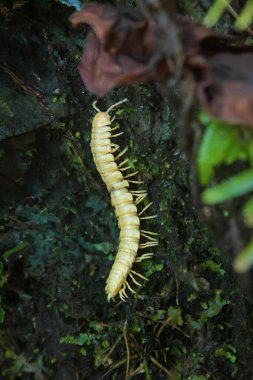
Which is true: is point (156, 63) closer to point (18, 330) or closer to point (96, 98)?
point (96, 98)

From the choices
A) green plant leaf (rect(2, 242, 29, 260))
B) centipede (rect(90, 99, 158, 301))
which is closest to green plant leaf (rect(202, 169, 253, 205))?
centipede (rect(90, 99, 158, 301))

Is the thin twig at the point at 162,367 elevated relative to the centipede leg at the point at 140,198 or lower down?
lower down

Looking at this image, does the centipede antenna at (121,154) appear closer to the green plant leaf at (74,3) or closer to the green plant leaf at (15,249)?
the green plant leaf at (74,3)

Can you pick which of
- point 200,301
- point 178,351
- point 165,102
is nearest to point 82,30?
point 165,102

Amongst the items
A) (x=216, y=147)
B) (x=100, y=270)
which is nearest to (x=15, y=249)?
(x=100, y=270)

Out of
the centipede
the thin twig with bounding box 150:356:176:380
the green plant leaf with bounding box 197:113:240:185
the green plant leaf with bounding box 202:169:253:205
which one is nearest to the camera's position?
the green plant leaf with bounding box 202:169:253:205

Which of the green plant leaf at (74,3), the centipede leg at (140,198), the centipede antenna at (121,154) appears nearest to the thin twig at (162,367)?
the centipede leg at (140,198)

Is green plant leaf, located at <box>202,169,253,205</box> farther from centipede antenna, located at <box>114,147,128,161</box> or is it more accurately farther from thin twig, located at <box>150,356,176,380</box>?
thin twig, located at <box>150,356,176,380</box>

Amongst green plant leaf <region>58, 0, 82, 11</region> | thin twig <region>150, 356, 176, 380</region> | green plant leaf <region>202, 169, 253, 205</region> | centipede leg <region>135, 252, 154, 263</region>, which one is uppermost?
green plant leaf <region>202, 169, 253, 205</region>
